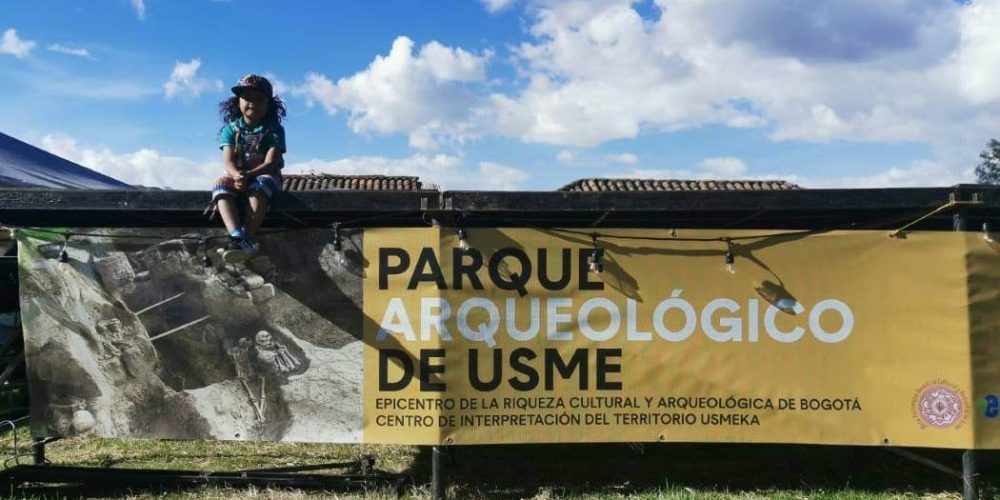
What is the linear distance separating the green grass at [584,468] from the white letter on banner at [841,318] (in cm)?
124

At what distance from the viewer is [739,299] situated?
5418 mm

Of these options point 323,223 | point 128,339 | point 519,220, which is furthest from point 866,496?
point 128,339

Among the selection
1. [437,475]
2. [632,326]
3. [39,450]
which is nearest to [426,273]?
[437,475]

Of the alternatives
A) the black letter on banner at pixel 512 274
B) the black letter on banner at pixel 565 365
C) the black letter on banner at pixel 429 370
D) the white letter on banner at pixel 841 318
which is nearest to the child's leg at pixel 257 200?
the black letter on banner at pixel 429 370

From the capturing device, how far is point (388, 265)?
5.39 metres

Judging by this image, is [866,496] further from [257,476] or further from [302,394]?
[257,476]

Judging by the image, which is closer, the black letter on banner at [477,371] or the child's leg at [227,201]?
the child's leg at [227,201]

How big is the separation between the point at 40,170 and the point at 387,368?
1996 centimetres

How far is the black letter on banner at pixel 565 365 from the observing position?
5.38 m

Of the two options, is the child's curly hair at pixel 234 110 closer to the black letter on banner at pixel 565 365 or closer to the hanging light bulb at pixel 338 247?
the hanging light bulb at pixel 338 247

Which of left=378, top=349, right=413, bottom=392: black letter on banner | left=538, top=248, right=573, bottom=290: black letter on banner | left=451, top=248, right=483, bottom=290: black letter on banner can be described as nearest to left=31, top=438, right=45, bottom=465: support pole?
left=378, top=349, right=413, bottom=392: black letter on banner

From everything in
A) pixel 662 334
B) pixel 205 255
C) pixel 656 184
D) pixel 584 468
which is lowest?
pixel 584 468

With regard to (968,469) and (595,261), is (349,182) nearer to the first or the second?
(595,261)

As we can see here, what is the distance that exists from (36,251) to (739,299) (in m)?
5.46
